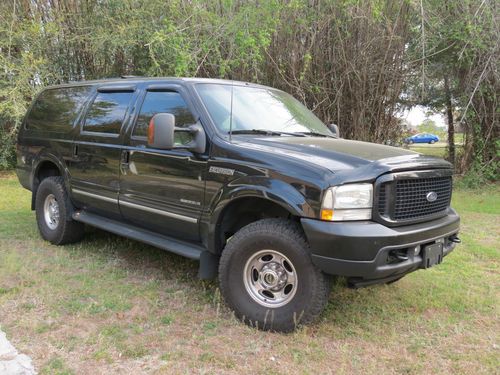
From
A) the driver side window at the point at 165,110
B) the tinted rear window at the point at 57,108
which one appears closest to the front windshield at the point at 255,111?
the driver side window at the point at 165,110

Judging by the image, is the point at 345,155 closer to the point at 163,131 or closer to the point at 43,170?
the point at 163,131

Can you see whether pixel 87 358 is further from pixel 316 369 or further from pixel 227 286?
pixel 316 369

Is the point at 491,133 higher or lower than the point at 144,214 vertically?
higher

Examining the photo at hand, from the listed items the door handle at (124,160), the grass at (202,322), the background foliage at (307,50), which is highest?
the background foliage at (307,50)

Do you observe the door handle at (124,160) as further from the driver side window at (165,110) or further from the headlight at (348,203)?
the headlight at (348,203)

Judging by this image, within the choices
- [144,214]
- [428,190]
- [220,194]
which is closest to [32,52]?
[144,214]

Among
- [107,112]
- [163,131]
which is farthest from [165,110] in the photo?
[107,112]

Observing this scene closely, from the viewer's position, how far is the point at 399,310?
3.97 m

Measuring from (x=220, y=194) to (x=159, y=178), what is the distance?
0.76 meters

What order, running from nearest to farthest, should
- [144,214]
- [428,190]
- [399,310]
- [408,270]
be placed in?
Result: [408,270], [428,190], [399,310], [144,214]

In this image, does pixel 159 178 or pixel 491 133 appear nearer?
pixel 159 178

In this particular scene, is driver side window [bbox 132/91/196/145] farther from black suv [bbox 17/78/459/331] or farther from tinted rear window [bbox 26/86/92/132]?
tinted rear window [bbox 26/86/92/132]

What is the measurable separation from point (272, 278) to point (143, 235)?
149 cm

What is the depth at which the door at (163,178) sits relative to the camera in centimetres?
394
